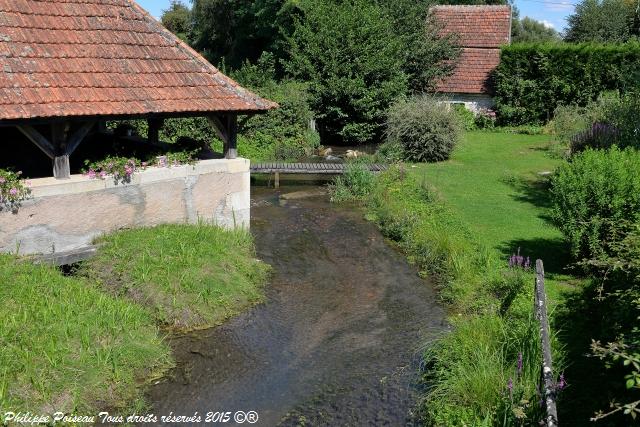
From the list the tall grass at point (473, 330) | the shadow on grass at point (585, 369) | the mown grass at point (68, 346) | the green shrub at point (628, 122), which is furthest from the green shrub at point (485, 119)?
the mown grass at point (68, 346)

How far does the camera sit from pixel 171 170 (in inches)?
434

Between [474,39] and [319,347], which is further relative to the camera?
[474,39]

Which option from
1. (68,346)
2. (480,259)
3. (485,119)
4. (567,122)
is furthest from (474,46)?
(68,346)

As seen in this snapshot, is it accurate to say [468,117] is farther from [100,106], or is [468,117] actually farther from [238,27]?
[100,106]

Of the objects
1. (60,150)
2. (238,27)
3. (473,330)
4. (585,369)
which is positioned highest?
(238,27)

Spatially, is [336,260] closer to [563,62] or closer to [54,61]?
[54,61]

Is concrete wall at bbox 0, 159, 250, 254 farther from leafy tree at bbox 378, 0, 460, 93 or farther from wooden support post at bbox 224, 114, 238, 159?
leafy tree at bbox 378, 0, 460, 93

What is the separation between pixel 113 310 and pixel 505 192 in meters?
11.1

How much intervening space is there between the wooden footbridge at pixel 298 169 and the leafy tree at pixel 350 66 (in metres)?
Answer: 4.65

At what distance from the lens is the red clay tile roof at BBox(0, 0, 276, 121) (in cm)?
924

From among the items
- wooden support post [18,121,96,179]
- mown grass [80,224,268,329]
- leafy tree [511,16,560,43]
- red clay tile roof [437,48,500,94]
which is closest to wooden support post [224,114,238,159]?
mown grass [80,224,268,329]

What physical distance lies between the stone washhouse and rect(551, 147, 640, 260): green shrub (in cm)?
547

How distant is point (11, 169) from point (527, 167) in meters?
14.9

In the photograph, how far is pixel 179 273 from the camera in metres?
9.34
